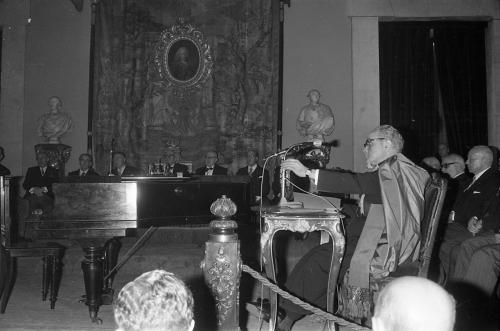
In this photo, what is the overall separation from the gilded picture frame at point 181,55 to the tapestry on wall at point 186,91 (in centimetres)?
10

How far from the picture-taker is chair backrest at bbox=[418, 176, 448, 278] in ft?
10.4

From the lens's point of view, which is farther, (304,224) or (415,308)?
(304,224)

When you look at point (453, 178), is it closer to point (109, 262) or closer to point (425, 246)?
point (425, 246)

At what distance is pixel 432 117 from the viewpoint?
1038 centimetres

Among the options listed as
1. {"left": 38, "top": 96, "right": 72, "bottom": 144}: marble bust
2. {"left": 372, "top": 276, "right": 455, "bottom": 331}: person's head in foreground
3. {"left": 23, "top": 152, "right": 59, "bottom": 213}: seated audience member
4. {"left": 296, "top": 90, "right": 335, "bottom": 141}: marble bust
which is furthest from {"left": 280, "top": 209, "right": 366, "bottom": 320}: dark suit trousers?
{"left": 38, "top": 96, "right": 72, "bottom": 144}: marble bust

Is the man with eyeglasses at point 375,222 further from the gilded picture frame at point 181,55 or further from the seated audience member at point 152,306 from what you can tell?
the gilded picture frame at point 181,55

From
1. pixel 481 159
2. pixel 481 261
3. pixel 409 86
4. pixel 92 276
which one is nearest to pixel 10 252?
pixel 92 276

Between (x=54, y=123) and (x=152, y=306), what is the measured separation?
9.99 metres

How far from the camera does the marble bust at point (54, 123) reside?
10445mm

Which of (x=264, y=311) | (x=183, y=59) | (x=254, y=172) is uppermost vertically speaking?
(x=183, y=59)

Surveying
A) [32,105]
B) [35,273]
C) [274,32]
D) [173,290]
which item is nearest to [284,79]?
[274,32]

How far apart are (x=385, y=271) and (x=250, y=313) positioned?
4.88 ft

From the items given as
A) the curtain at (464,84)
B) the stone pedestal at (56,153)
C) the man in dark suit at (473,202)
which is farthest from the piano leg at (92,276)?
the curtain at (464,84)

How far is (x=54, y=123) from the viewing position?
10.4m
